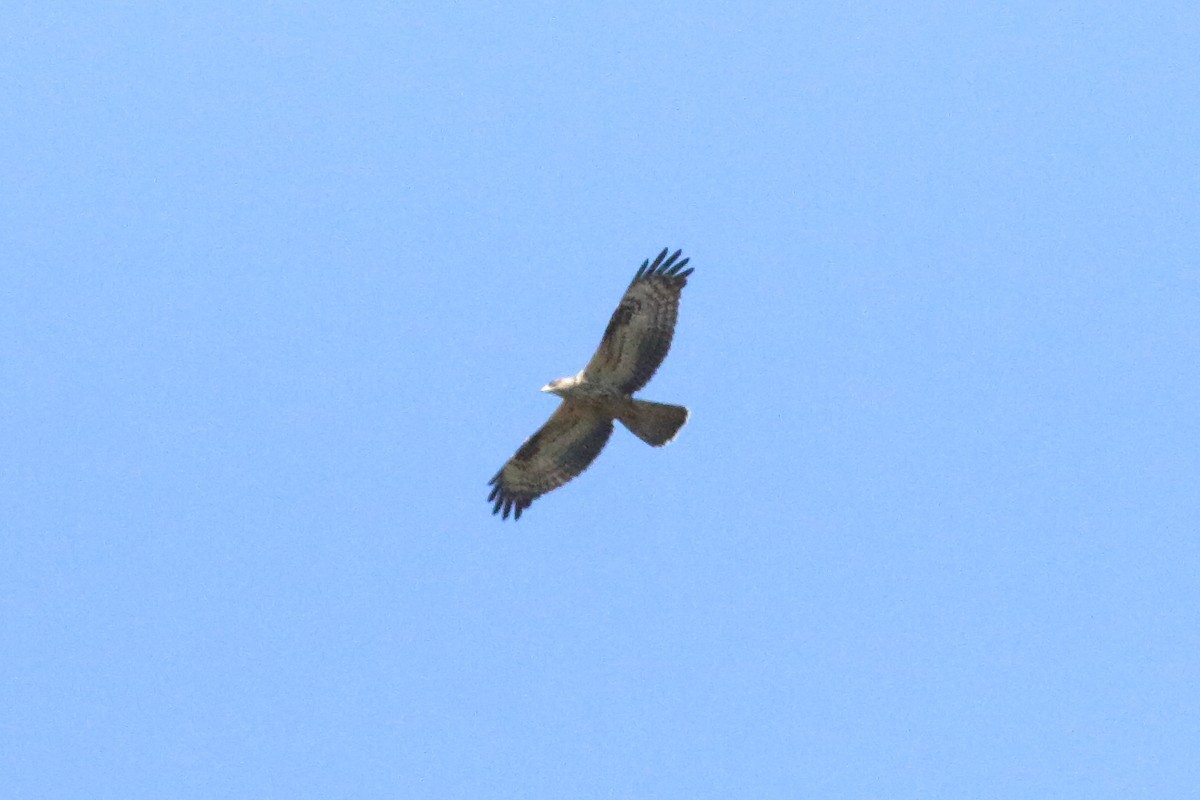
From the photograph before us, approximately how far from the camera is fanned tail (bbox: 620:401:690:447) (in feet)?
57.6

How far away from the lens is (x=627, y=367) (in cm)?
1764

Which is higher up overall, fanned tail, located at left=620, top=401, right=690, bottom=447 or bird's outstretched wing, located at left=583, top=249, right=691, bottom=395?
bird's outstretched wing, located at left=583, top=249, right=691, bottom=395

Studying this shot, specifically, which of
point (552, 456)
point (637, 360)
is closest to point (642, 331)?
point (637, 360)

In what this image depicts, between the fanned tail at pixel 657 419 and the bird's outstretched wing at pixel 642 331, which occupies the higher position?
the bird's outstretched wing at pixel 642 331

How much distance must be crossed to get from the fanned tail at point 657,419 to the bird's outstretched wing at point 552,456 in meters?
0.49

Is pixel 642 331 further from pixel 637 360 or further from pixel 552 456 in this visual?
pixel 552 456

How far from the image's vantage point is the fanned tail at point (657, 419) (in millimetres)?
17547

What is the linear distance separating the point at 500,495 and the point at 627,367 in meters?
2.11

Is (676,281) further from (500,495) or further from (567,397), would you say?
(500,495)

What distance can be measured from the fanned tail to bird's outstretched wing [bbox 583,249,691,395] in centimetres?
21

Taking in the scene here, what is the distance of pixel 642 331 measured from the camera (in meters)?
17.6

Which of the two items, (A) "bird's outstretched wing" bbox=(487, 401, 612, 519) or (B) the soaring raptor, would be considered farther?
(A) "bird's outstretched wing" bbox=(487, 401, 612, 519)

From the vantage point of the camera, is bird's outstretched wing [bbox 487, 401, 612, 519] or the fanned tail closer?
the fanned tail

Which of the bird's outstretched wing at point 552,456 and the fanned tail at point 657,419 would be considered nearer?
the fanned tail at point 657,419
